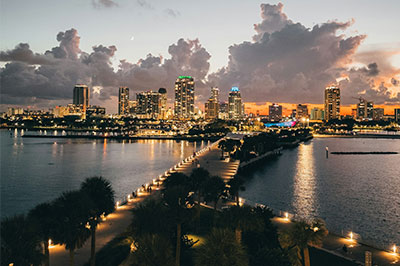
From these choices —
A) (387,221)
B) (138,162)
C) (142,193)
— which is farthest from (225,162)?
(387,221)

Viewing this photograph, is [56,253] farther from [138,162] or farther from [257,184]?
[138,162]

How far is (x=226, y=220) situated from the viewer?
74.8 ft

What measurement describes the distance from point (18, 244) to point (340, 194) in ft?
160

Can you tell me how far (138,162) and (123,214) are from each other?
2389 inches

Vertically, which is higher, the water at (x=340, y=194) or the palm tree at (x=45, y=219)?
the palm tree at (x=45, y=219)

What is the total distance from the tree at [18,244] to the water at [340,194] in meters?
23.9

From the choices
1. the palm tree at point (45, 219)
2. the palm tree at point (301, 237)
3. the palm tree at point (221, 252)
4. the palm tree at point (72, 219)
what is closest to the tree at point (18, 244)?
the palm tree at point (45, 219)

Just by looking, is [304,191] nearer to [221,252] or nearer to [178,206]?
[178,206]

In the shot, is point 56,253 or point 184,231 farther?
point 184,231

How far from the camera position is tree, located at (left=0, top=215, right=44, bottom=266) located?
624 inches

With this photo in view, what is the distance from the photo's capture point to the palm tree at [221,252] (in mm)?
15172

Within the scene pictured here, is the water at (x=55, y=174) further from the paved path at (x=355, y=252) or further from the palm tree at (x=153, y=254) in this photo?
the palm tree at (x=153, y=254)

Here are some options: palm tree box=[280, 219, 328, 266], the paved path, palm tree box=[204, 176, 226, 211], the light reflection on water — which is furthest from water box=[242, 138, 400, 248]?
palm tree box=[204, 176, 226, 211]

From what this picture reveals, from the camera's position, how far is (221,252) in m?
15.3
